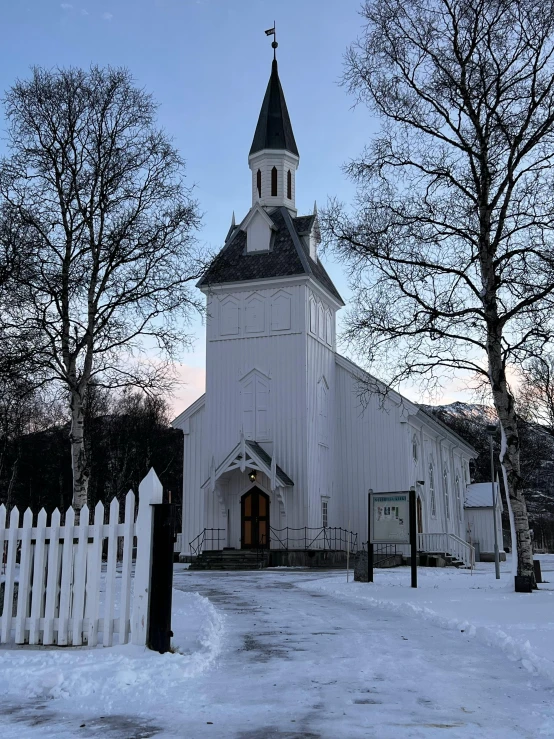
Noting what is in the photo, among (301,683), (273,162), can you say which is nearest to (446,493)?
(273,162)

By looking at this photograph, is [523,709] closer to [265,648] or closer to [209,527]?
[265,648]

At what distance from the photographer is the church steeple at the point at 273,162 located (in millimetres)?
37781

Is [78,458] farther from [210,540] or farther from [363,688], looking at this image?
[210,540]

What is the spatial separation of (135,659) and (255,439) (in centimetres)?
2608

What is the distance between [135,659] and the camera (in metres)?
6.93

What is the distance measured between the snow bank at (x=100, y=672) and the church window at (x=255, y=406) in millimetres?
24969

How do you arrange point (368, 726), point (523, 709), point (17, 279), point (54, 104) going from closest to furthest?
point (368, 726) → point (523, 709) → point (17, 279) → point (54, 104)

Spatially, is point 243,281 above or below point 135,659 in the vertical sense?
above

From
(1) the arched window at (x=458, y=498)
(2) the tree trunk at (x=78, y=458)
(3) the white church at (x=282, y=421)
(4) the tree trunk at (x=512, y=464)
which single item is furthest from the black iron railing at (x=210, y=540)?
(1) the arched window at (x=458, y=498)

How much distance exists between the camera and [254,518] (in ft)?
107

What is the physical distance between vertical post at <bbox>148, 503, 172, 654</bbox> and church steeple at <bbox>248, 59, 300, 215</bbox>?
30.8 metres

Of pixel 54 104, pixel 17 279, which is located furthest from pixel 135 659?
pixel 54 104

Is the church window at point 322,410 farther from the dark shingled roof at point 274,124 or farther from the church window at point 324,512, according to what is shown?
the dark shingled roof at point 274,124

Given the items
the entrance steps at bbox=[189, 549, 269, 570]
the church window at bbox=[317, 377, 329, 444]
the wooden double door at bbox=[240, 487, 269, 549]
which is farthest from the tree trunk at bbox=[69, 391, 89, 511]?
the church window at bbox=[317, 377, 329, 444]
